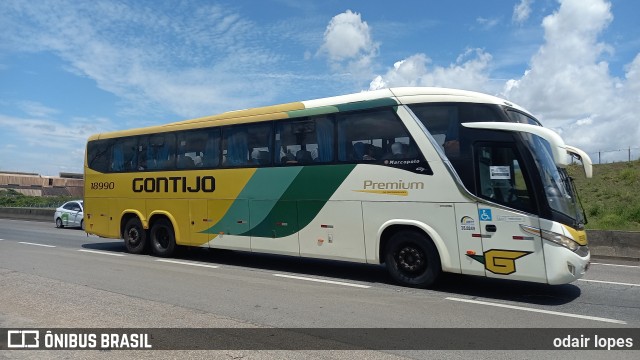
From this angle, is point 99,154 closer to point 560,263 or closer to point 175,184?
point 175,184

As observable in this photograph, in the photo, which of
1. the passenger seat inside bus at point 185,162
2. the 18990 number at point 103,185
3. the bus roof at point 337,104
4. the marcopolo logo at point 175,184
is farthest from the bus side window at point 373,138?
the 18990 number at point 103,185

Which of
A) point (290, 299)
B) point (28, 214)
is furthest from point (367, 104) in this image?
point (28, 214)

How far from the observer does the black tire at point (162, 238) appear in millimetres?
12672

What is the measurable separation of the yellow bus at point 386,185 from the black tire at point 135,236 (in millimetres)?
728

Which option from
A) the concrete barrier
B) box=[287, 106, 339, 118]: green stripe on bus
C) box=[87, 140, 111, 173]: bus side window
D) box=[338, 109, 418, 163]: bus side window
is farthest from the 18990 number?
the concrete barrier

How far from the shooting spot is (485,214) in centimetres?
780

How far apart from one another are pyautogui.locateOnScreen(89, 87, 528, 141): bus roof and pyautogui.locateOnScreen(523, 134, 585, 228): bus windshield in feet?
3.04

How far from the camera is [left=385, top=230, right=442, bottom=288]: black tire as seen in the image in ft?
27.4

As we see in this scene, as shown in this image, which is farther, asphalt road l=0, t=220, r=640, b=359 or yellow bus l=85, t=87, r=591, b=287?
yellow bus l=85, t=87, r=591, b=287

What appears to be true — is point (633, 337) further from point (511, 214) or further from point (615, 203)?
point (615, 203)

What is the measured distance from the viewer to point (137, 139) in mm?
13406

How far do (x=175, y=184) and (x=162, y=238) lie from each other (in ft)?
5.53

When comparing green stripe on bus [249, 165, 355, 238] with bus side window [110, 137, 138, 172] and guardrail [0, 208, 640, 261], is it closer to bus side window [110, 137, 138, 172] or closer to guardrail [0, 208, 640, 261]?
bus side window [110, 137, 138, 172]

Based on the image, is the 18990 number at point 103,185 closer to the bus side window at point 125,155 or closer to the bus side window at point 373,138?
the bus side window at point 125,155
